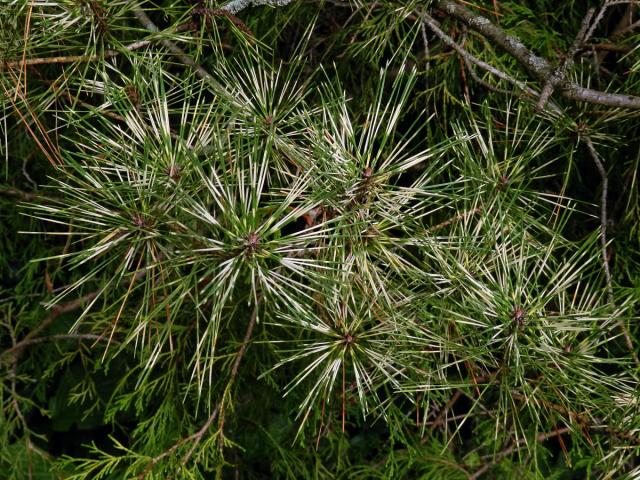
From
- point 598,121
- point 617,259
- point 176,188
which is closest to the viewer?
point 176,188

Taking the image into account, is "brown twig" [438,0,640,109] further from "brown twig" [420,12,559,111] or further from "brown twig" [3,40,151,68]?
"brown twig" [3,40,151,68]

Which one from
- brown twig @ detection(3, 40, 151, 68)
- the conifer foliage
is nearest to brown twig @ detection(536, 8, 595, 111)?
the conifer foliage

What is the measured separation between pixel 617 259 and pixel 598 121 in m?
0.26

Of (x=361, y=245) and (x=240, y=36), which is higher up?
(x=240, y=36)

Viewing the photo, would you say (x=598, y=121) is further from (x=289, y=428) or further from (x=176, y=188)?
(x=289, y=428)

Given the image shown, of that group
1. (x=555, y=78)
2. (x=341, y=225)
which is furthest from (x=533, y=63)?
(x=341, y=225)

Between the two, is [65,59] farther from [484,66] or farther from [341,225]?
[484,66]

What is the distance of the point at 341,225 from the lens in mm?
736

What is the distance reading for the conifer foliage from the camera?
77cm

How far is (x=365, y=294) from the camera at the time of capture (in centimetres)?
79

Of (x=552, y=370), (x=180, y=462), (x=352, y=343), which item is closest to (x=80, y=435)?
(x=180, y=462)

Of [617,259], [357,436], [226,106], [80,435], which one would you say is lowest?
[80,435]

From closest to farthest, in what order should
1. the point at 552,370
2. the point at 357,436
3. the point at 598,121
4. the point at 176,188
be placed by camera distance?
the point at 176,188 < the point at 552,370 < the point at 598,121 < the point at 357,436

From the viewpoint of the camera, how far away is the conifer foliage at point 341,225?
2.52 feet
